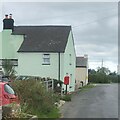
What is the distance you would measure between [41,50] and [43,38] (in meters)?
2.41

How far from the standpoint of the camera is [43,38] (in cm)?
4078

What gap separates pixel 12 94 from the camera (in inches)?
631

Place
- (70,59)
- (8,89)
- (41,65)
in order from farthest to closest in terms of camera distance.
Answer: (70,59)
(41,65)
(8,89)

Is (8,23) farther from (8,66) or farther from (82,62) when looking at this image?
(82,62)

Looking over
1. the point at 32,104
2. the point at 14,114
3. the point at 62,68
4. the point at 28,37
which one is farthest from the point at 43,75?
the point at 14,114

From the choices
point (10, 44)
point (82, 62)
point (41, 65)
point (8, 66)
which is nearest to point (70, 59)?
point (41, 65)

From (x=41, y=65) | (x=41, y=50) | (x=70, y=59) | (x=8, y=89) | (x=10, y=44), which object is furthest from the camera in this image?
(x=10, y=44)

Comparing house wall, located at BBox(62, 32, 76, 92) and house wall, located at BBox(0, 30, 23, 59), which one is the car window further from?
house wall, located at BBox(0, 30, 23, 59)

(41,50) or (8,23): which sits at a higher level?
(8,23)

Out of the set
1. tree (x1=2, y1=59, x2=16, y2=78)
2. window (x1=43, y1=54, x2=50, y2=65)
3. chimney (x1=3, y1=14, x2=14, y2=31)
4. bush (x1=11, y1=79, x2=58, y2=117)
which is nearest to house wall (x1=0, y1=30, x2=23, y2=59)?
chimney (x1=3, y1=14, x2=14, y2=31)

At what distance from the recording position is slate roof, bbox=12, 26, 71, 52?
38.8m

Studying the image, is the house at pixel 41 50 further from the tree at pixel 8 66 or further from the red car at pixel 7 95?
the red car at pixel 7 95

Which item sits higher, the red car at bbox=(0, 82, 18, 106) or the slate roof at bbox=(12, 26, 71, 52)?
the slate roof at bbox=(12, 26, 71, 52)

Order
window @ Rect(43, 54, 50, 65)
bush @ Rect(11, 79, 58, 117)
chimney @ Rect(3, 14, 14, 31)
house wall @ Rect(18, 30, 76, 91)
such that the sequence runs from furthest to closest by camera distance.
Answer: chimney @ Rect(3, 14, 14, 31), window @ Rect(43, 54, 50, 65), house wall @ Rect(18, 30, 76, 91), bush @ Rect(11, 79, 58, 117)
